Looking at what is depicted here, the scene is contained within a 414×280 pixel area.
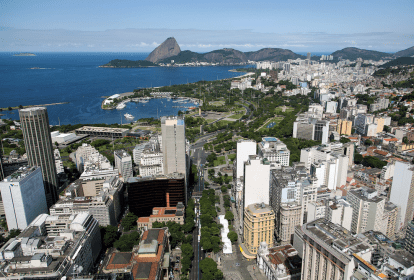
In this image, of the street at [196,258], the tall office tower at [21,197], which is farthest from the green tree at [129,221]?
the tall office tower at [21,197]

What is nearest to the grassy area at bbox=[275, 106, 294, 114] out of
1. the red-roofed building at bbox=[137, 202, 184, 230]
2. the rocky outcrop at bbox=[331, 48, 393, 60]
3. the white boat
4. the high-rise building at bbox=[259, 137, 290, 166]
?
the high-rise building at bbox=[259, 137, 290, 166]

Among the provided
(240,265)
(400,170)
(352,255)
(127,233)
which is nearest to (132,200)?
(127,233)

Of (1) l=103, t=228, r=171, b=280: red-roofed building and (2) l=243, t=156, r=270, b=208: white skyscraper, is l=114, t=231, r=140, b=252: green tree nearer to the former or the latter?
(1) l=103, t=228, r=171, b=280: red-roofed building

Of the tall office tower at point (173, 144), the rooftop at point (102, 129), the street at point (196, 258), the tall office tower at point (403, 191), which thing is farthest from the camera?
the rooftop at point (102, 129)

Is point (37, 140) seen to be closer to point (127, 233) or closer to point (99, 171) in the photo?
point (99, 171)

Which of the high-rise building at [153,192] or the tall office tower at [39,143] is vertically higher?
the tall office tower at [39,143]

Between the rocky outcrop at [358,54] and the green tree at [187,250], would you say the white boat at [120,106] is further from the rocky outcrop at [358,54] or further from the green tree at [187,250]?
the rocky outcrop at [358,54]
